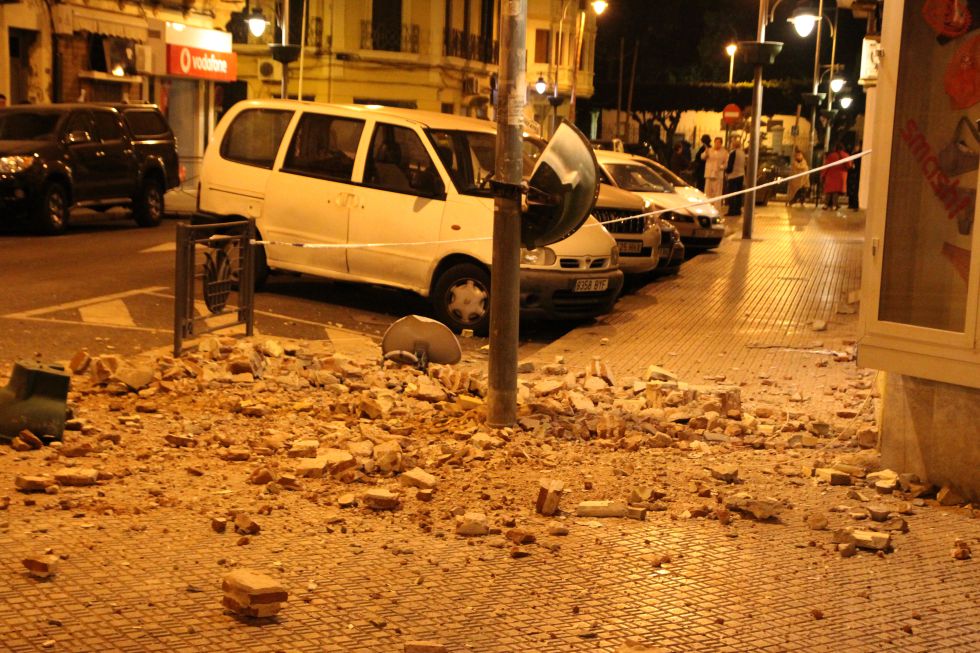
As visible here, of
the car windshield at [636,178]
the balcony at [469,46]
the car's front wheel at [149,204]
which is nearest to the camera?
the car windshield at [636,178]

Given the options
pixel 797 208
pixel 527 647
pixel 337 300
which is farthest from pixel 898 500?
pixel 797 208

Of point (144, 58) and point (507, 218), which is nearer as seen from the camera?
point (507, 218)

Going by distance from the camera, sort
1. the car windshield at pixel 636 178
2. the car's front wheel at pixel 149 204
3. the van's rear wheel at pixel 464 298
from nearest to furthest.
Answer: the van's rear wheel at pixel 464 298, the car windshield at pixel 636 178, the car's front wheel at pixel 149 204

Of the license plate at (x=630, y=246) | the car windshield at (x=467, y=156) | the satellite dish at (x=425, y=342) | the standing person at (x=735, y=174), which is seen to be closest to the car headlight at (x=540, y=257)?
the car windshield at (x=467, y=156)

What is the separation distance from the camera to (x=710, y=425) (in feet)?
27.3

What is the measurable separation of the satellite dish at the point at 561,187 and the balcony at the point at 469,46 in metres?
44.8

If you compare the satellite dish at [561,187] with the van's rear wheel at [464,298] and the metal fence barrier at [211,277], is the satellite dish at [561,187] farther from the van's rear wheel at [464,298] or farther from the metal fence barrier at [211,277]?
the van's rear wheel at [464,298]

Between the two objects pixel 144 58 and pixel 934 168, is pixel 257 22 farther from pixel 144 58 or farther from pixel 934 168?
pixel 934 168

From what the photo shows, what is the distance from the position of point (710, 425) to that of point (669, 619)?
11.2 ft

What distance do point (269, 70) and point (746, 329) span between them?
3846cm

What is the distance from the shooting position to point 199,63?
34.3 metres

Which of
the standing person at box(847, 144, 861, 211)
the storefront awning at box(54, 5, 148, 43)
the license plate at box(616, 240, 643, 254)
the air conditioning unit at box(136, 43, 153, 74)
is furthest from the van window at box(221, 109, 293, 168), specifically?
the standing person at box(847, 144, 861, 211)

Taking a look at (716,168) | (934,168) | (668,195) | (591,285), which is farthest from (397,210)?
(716,168)

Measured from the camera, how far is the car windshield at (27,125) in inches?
815
